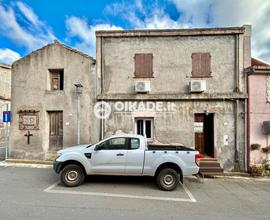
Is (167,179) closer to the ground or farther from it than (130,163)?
closer to the ground

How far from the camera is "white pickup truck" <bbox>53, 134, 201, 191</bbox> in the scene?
5.81 meters

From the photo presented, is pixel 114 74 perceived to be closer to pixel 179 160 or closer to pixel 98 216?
pixel 179 160

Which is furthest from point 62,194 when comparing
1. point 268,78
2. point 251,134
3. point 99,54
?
point 268,78

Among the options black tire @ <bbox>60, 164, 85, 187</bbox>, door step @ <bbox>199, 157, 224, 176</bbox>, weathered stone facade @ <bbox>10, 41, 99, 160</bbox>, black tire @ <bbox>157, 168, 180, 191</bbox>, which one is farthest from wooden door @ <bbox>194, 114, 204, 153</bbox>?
black tire @ <bbox>60, 164, 85, 187</bbox>

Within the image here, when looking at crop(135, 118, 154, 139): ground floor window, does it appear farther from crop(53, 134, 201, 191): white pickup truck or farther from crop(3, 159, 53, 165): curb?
crop(3, 159, 53, 165): curb

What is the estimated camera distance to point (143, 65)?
9.27 meters

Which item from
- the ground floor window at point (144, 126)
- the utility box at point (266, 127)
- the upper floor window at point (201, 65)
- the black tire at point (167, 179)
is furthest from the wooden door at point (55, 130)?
the utility box at point (266, 127)

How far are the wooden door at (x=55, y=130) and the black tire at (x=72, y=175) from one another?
167 inches

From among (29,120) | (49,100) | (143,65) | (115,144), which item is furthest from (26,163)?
(143,65)

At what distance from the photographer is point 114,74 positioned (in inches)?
370

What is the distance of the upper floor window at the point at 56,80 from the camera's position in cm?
1011

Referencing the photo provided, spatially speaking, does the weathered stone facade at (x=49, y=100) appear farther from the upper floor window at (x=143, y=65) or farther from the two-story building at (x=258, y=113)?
the two-story building at (x=258, y=113)

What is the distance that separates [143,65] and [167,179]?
584cm

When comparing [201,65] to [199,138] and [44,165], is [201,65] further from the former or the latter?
[44,165]
